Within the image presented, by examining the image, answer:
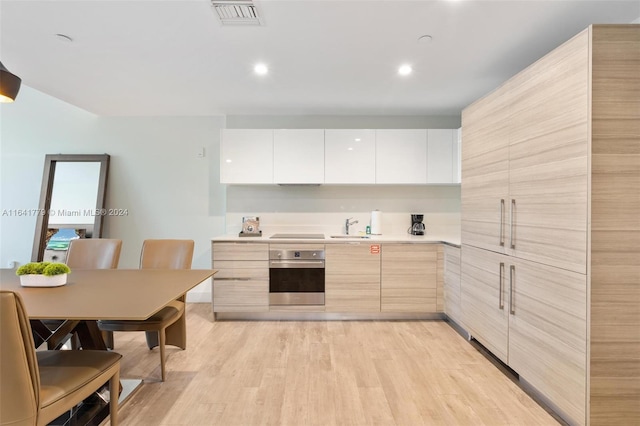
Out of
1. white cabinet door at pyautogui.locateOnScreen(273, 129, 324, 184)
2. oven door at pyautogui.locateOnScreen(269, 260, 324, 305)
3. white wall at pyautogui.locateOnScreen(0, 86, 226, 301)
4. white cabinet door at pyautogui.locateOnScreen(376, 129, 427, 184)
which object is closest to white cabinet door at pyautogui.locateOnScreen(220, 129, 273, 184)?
white cabinet door at pyautogui.locateOnScreen(273, 129, 324, 184)

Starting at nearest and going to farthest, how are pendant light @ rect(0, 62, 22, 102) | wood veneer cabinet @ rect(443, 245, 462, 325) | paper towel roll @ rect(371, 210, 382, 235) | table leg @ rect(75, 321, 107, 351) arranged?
pendant light @ rect(0, 62, 22, 102)
table leg @ rect(75, 321, 107, 351)
wood veneer cabinet @ rect(443, 245, 462, 325)
paper towel roll @ rect(371, 210, 382, 235)

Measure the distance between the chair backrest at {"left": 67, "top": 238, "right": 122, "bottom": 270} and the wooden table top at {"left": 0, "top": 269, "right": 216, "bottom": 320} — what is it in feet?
1.23

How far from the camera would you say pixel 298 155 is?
12.6 ft

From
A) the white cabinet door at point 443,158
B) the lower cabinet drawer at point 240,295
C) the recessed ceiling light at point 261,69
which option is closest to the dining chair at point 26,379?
the lower cabinet drawer at point 240,295

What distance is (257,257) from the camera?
3.58 metres

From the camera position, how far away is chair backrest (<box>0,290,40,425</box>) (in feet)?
3.60

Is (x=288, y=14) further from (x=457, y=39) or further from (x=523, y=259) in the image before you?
(x=523, y=259)

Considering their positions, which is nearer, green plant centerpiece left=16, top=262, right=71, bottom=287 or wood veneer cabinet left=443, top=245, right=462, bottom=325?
green plant centerpiece left=16, top=262, right=71, bottom=287

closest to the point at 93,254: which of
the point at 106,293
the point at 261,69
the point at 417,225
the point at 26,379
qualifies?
the point at 106,293

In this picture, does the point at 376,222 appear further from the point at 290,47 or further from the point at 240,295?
the point at 290,47

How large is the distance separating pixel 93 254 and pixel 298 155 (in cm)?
231

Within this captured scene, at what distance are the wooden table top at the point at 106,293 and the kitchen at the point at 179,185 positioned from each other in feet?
6.48

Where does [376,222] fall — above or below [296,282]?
above

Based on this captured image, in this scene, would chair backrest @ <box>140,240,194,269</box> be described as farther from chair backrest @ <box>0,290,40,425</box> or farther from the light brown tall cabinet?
the light brown tall cabinet
